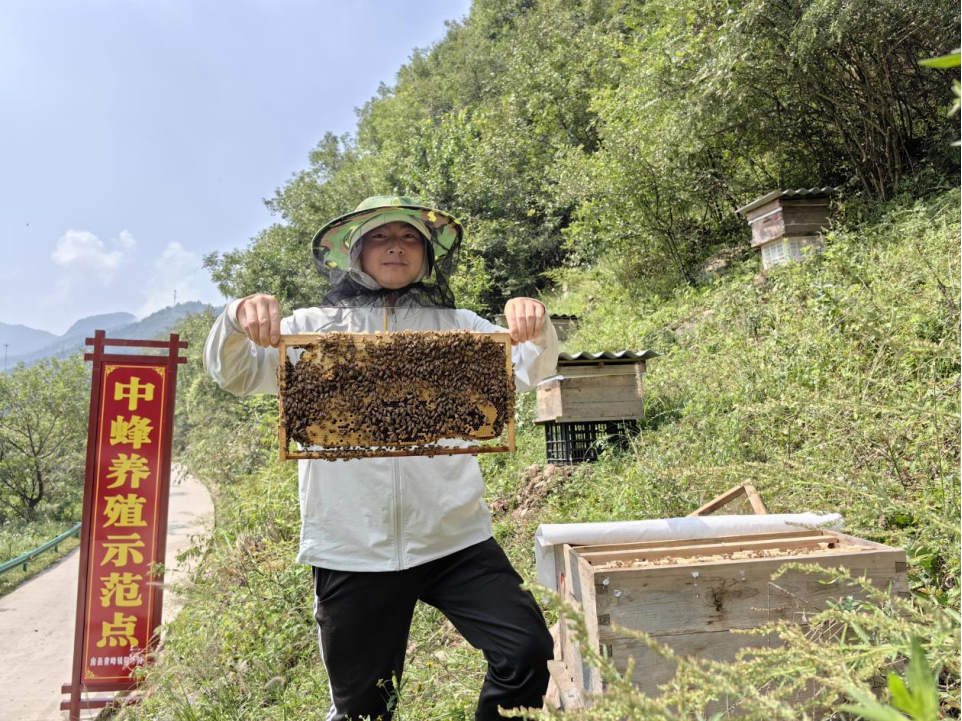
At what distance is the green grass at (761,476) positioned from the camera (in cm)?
220

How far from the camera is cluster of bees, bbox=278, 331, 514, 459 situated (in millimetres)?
2184

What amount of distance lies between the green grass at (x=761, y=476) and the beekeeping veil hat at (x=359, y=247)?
1.56m

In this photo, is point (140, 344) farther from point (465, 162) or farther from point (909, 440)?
point (465, 162)

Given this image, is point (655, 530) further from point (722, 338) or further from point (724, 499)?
point (722, 338)

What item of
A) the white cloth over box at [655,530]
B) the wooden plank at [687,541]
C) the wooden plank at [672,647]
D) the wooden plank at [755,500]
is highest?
the wooden plank at [755,500]

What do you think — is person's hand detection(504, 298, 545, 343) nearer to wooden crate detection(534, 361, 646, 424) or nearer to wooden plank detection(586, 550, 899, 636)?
wooden plank detection(586, 550, 899, 636)

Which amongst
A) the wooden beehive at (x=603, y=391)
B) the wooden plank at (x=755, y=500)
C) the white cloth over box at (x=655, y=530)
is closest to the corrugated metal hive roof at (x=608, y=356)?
the wooden beehive at (x=603, y=391)

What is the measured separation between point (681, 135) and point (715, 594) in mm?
9292

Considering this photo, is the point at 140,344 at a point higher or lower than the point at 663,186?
lower

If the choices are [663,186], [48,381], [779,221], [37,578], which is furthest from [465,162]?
[48,381]

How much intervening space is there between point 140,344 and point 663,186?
8.78 metres

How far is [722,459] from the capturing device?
13.8 feet

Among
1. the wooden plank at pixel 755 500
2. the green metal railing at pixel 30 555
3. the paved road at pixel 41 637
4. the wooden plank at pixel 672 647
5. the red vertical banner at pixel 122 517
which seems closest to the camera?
the wooden plank at pixel 672 647

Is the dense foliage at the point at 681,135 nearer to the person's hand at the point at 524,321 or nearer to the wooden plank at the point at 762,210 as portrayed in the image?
the wooden plank at the point at 762,210
